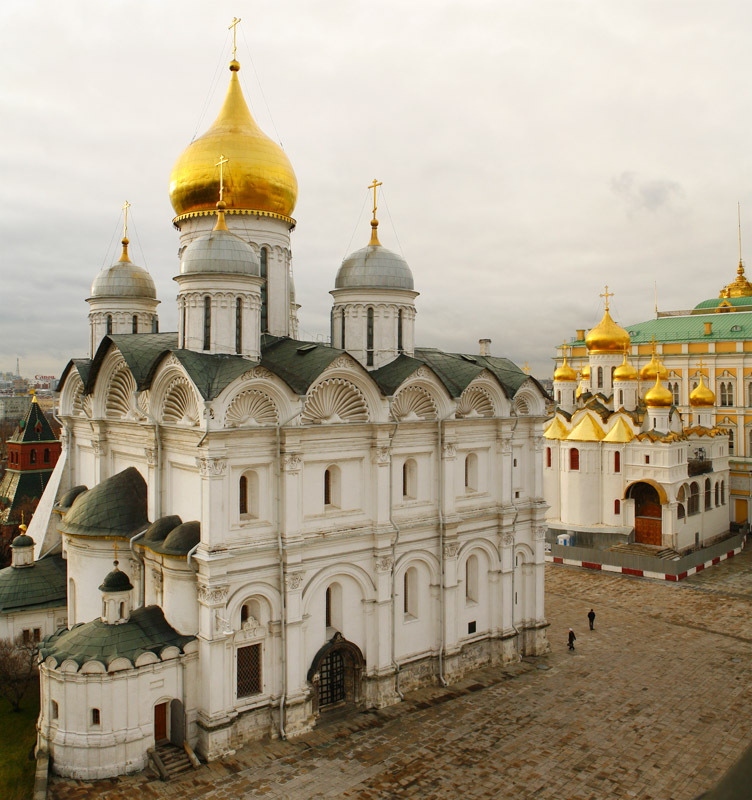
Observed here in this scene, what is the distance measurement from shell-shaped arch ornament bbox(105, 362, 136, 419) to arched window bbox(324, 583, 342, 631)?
22.0 feet

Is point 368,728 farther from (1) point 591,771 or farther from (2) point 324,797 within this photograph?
(1) point 591,771

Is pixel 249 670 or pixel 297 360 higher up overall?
pixel 297 360

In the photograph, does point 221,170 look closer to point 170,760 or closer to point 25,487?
point 170,760

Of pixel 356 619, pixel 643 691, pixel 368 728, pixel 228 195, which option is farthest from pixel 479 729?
pixel 228 195

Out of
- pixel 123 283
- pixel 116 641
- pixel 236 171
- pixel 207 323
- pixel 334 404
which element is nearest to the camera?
pixel 116 641

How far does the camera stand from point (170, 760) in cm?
1445

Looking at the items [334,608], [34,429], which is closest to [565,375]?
[334,608]

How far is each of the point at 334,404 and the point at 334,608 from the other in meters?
4.87

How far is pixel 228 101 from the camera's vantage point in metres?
20.9

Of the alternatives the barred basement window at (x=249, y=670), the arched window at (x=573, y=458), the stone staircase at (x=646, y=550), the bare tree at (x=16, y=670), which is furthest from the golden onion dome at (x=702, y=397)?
the bare tree at (x=16, y=670)

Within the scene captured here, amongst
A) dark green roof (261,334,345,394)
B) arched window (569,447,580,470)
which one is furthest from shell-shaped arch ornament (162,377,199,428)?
arched window (569,447,580,470)

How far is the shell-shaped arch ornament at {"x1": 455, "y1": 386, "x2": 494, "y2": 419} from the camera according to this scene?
19.5 meters

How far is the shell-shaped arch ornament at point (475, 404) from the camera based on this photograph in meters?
19.5

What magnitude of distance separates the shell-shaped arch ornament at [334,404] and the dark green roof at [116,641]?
5432 millimetres
